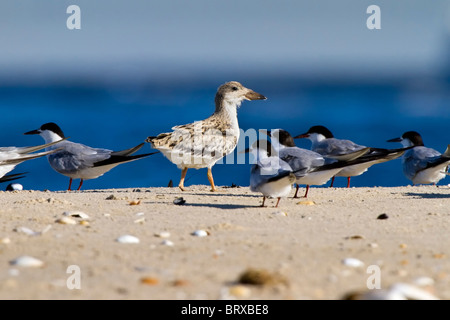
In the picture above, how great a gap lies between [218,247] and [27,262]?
0.95 m

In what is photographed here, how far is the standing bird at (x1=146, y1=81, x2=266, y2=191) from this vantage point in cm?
651

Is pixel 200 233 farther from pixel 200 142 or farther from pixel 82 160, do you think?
pixel 82 160

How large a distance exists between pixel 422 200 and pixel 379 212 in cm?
101

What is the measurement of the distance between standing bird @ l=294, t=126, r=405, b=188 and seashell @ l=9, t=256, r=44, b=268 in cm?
347

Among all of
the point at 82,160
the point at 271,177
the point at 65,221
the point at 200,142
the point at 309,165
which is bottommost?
the point at 65,221

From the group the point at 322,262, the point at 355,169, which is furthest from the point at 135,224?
the point at 355,169

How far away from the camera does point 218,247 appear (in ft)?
10.4

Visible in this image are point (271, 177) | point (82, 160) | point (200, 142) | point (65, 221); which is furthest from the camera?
point (82, 160)

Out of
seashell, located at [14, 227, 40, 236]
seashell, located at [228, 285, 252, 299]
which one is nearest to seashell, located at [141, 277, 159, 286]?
seashell, located at [228, 285, 252, 299]

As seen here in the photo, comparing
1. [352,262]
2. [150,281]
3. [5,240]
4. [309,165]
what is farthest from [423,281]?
[309,165]

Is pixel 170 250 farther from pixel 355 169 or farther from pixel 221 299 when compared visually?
pixel 355 169

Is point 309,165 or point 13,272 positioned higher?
point 309,165

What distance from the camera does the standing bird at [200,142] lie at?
6.51 meters

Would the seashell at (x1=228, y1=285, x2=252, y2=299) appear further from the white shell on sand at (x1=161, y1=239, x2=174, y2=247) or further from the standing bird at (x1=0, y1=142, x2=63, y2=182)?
the standing bird at (x1=0, y1=142, x2=63, y2=182)
